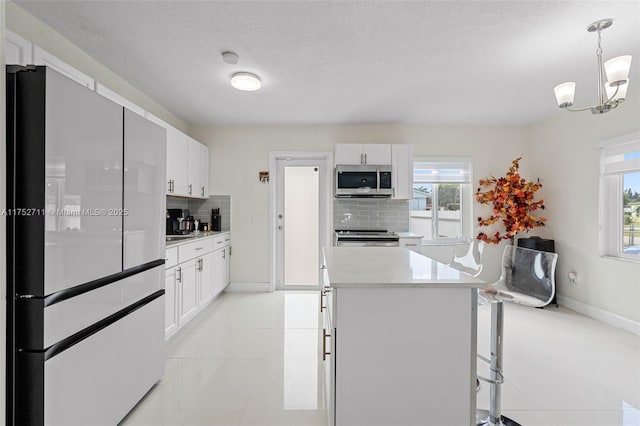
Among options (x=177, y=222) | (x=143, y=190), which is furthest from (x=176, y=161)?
(x=143, y=190)

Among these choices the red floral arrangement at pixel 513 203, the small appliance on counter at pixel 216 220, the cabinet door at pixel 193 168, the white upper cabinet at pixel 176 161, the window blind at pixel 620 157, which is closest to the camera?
the window blind at pixel 620 157

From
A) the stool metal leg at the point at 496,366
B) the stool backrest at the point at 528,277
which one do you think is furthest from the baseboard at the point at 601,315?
the stool metal leg at the point at 496,366

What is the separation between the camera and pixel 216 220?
176 inches

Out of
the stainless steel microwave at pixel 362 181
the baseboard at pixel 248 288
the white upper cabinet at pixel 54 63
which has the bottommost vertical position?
the baseboard at pixel 248 288

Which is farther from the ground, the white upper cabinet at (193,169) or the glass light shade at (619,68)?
the glass light shade at (619,68)

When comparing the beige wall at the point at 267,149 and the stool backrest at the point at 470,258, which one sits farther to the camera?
the beige wall at the point at 267,149

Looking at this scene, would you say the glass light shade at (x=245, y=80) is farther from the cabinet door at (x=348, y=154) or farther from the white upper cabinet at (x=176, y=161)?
the cabinet door at (x=348, y=154)

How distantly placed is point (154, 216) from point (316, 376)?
5.18ft

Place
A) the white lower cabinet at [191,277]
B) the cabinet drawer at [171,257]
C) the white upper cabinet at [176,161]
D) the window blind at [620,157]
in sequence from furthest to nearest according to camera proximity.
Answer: the white upper cabinet at [176,161], the window blind at [620,157], the white lower cabinet at [191,277], the cabinet drawer at [171,257]

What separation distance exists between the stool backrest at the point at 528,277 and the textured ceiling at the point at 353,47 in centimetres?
152

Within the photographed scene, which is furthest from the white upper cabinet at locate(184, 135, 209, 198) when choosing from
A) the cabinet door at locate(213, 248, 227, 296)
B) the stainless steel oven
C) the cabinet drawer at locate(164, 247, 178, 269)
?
the stainless steel oven

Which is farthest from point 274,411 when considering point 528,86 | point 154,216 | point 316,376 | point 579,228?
point 579,228

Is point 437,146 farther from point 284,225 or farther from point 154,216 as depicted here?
point 154,216

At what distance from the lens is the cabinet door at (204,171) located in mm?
4234
